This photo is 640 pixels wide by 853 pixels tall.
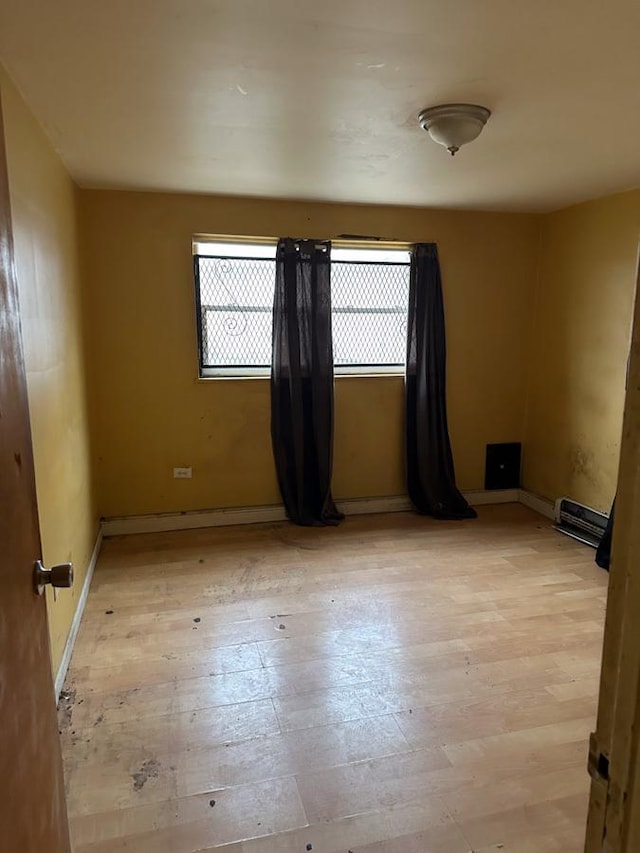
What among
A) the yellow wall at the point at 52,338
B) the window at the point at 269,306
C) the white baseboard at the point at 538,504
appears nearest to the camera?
the yellow wall at the point at 52,338

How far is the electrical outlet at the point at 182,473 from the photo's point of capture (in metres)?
3.87

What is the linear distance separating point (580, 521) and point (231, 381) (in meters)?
2.57

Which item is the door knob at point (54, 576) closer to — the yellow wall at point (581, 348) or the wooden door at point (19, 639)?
the wooden door at point (19, 639)

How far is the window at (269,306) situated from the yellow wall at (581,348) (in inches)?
42.5

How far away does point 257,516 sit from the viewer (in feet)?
13.3

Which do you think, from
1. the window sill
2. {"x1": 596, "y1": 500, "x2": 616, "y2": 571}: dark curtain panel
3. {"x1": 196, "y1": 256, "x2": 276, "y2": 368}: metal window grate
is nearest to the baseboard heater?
{"x1": 596, "y1": 500, "x2": 616, "y2": 571}: dark curtain panel

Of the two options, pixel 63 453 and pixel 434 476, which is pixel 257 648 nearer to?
pixel 63 453

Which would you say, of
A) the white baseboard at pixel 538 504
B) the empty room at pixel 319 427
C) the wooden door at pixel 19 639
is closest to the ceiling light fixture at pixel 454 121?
the empty room at pixel 319 427

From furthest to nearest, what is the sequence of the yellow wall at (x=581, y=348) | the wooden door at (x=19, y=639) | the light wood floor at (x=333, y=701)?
1. the yellow wall at (x=581, y=348)
2. the light wood floor at (x=333, y=701)
3. the wooden door at (x=19, y=639)

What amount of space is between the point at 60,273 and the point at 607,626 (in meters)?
2.79

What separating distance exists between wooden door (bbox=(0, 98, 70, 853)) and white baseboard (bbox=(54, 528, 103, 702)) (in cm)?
111

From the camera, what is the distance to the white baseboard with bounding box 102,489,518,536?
12.6 ft

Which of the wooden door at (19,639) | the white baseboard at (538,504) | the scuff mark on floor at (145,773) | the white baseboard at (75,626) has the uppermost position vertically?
the wooden door at (19,639)

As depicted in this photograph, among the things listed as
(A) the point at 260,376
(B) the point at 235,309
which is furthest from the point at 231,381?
(B) the point at 235,309
